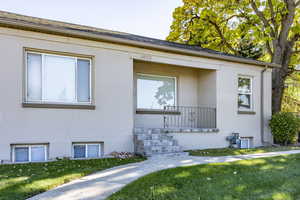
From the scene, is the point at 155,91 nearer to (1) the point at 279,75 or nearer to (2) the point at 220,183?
(2) the point at 220,183

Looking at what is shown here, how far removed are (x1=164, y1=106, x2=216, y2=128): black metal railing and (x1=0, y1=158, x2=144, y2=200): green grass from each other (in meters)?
3.56

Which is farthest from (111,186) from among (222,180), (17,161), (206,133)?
(206,133)

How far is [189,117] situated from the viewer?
391 inches

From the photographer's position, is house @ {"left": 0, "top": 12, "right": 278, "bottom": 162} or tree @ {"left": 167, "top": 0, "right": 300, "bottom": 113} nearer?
house @ {"left": 0, "top": 12, "right": 278, "bottom": 162}

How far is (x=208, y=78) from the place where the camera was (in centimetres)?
958

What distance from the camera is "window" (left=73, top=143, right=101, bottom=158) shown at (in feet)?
22.4

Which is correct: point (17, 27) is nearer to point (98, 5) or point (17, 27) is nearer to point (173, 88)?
point (173, 88)

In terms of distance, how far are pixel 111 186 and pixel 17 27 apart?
15.8ft

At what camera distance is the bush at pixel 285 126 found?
31.2ft

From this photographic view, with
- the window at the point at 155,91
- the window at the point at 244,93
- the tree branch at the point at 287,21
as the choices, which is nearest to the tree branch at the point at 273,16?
the tree branch at the point at 287,21

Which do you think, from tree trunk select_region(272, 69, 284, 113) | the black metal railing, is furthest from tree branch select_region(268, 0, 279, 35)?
the black metal railing

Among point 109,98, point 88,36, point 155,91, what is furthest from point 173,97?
point 88,36

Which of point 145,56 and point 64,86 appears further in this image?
point 145,56

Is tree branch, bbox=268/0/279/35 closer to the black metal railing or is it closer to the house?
the house
